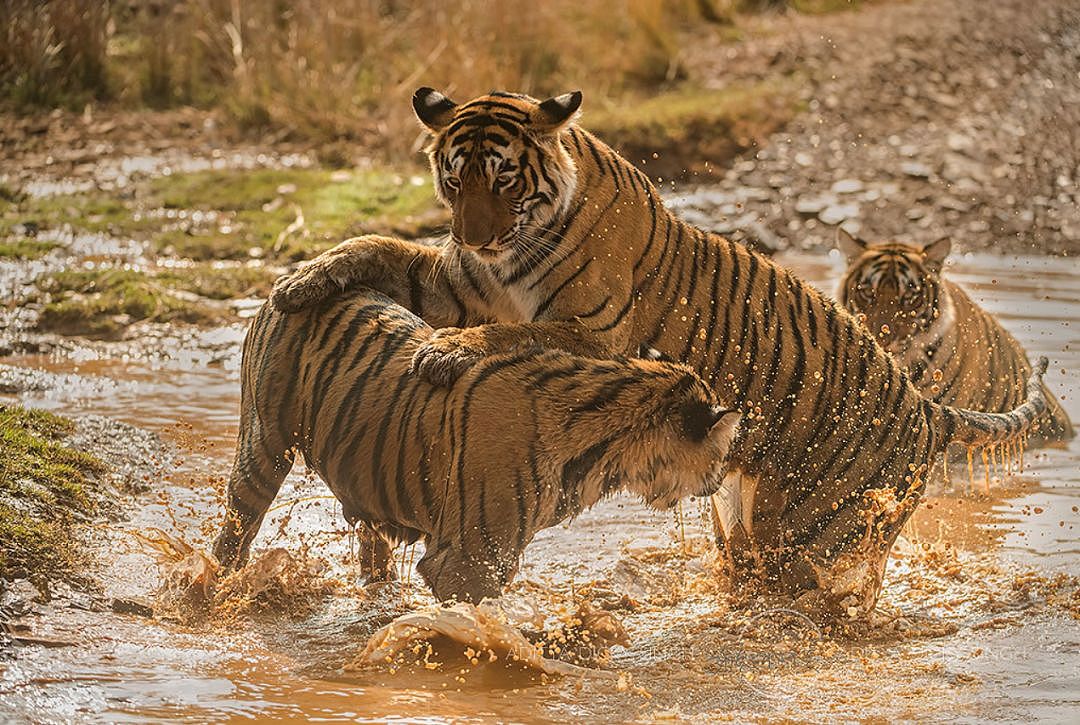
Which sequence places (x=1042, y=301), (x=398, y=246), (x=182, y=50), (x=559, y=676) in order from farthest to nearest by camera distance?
(x=182, y=50), (x=1042, y=301), (x=398, y=246), (x=559, y=676)

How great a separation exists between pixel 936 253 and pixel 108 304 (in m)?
4.10

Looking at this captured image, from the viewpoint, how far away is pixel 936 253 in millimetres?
7207

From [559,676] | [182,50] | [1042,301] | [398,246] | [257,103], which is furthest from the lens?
[182,50]

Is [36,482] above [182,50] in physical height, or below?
below

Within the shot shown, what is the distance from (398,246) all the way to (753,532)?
4.75 ft

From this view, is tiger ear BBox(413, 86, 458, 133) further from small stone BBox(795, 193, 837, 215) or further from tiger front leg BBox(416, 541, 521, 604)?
small stone BBox(795, 193, 837, 215)

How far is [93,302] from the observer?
8.22 m

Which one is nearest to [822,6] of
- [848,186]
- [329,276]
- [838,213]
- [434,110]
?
[848,186]

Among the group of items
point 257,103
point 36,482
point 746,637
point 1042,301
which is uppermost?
point 257,103

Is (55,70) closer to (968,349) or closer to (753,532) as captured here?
(968,349)

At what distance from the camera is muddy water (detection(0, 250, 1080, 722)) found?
407cm

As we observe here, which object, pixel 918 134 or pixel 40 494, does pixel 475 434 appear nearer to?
pixel 40 494

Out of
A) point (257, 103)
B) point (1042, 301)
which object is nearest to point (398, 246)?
point (1042, 301)

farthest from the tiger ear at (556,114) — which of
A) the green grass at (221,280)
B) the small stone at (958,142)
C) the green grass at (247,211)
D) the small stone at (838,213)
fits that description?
the small stone at (958,142)
